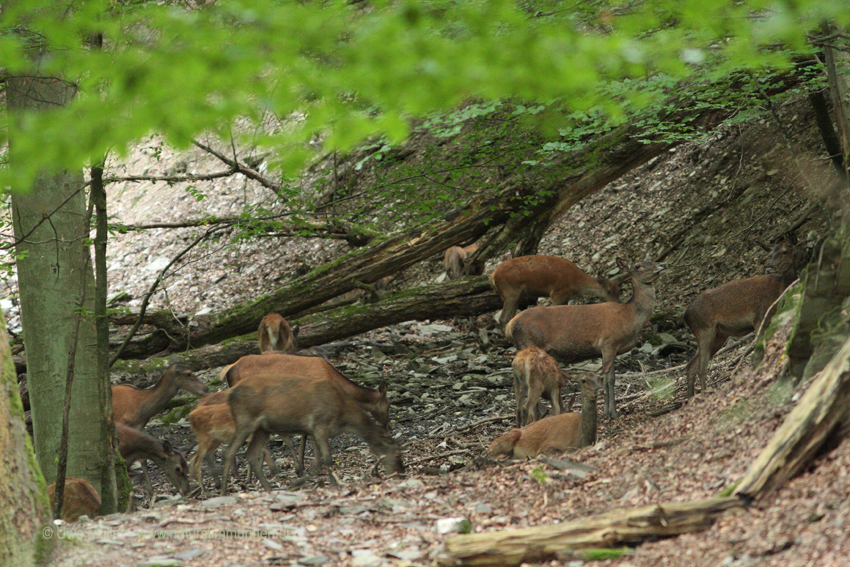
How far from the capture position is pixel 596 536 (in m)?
3.85

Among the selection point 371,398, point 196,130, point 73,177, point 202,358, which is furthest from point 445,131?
point 202,358

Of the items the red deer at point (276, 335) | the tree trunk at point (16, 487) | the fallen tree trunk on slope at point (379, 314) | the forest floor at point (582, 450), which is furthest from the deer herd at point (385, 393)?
the tree trunk at point (16, 487)

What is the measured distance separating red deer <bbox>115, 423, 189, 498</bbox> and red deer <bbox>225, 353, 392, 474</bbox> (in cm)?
113

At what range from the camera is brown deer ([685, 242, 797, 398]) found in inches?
332

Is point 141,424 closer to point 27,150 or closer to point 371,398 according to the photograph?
point 371,398

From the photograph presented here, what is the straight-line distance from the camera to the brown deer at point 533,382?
8.55 meters

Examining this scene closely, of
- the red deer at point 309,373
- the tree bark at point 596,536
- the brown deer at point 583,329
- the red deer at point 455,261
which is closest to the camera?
the tree bark at point 596,536

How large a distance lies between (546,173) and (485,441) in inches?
214

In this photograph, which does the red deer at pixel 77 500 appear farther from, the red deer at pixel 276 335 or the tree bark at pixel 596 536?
the red deer at pixel 276 335

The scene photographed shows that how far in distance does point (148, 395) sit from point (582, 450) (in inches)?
249

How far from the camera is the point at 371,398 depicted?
8.90m

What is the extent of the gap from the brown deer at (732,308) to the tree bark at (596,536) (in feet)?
15.2

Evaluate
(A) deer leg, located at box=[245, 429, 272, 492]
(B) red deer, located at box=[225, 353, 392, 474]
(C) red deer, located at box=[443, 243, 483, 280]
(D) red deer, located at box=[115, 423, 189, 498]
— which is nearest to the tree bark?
(A) deer leg, located at box=[245, 429, 272, 492]

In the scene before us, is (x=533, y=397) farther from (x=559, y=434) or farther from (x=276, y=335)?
(x=276, y=335)
